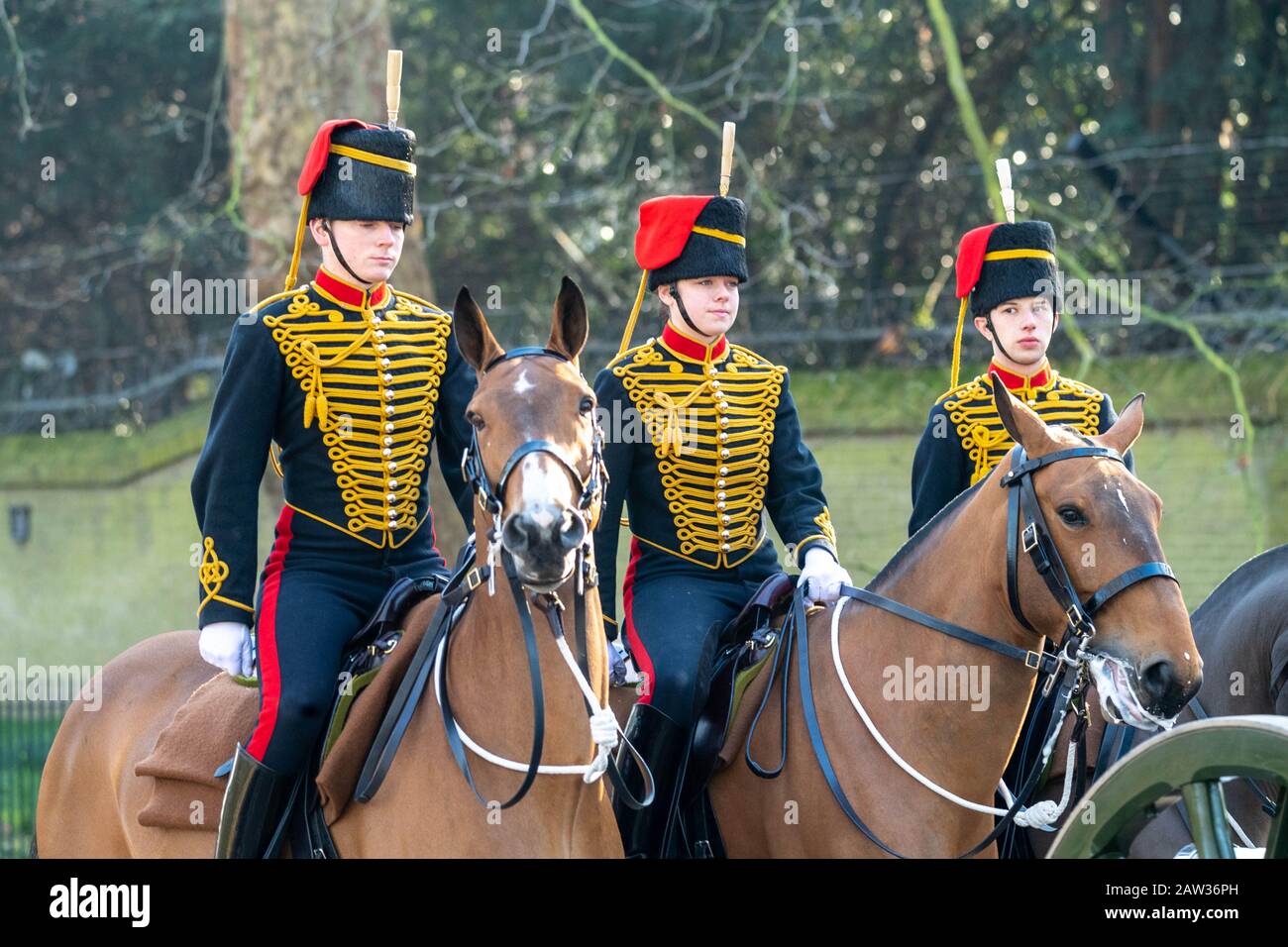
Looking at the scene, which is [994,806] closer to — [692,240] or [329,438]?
[692,240]

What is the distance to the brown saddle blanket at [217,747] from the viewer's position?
4.17m

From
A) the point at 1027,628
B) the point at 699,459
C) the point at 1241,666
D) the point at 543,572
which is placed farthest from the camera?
the point at 699,459

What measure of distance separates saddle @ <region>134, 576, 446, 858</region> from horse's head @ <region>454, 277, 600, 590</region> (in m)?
0.56

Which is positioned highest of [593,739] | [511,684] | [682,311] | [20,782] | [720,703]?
[682,311]

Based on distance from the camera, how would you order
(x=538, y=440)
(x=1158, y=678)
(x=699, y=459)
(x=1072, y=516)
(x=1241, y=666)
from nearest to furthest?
(x=538, y=440) < (x=1158, y=678) < (x=1072, y=516) < (x=1241, y=666) < (x=699, y=459)

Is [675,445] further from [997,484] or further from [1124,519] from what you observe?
[1124,519]

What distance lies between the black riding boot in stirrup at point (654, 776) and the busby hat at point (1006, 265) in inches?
67.0

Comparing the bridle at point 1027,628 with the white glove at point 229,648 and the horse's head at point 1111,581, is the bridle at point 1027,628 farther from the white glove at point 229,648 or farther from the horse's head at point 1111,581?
the white glove at point 229,648

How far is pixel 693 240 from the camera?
208 inches

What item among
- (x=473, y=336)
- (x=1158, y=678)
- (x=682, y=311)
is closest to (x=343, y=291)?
(x=473, y=336)

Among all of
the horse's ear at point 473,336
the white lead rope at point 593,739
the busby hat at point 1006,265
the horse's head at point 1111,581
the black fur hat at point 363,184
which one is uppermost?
the black fur hat at point 363,184

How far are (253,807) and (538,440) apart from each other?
4.20 feet

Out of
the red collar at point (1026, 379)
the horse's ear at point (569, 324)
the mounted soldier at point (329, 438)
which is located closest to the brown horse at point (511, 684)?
the horse's ear at point (569, 324)

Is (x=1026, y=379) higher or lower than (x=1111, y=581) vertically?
higher
